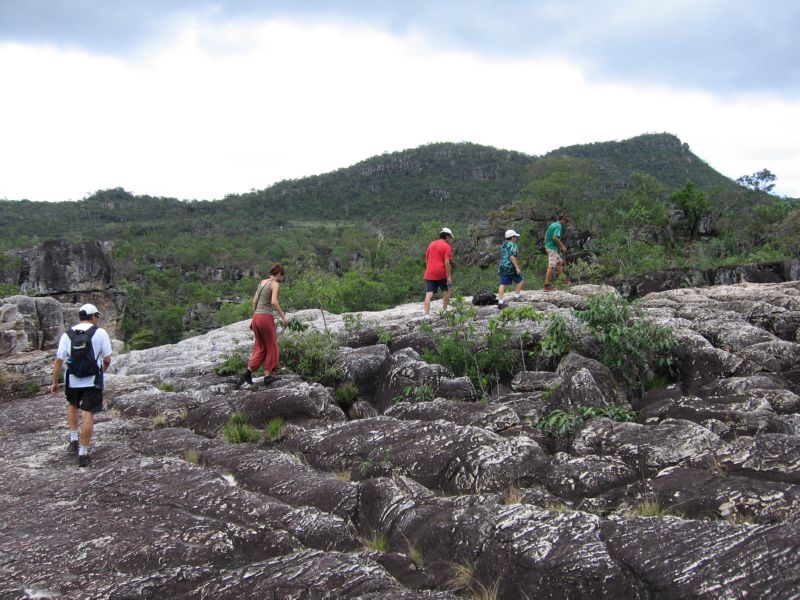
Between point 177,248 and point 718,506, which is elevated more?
point 177,248

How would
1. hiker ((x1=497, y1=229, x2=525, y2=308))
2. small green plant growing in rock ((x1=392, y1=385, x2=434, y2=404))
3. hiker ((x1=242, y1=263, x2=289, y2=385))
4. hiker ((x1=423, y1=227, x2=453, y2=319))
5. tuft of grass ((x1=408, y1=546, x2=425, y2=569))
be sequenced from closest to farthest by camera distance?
tuft of grass ((x1=408, y1=546, x2=425, y2=569)) → small green plant growing in rock ((x1=392, y1=385, x2=434, y2=404)) → hiker ((x1=242, y1=263, x2=289, y2=385)) → hiker ((x1=423, y1=227, x2=453, y2=319)) → hiker ((x1=497, y1=229, x2=525, y2=308))

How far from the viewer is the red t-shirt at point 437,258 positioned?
447 inches

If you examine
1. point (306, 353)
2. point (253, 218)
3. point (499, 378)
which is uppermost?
point (253, 218)

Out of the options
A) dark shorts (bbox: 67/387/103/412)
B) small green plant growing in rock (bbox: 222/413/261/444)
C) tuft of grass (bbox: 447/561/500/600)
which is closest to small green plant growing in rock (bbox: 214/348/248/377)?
small green plant growing in rock (bbox: 222/413/261/444)

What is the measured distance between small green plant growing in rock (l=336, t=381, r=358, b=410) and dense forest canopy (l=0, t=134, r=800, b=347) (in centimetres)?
289

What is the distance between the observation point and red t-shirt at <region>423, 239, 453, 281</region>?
11.4 metres

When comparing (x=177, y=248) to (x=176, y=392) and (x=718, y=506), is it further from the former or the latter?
(x=718, y=506)

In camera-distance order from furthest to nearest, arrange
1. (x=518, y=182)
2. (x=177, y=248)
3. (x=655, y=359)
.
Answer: (x=518, y=182) < (x=177, y=248) < (x=655, y=359)

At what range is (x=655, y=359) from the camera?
27.7 ft

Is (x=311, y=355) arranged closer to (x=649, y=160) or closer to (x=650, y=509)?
(x=650, y=509)

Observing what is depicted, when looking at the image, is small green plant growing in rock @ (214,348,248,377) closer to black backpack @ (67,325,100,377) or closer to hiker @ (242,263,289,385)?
hiker @ (242,263,289,385)

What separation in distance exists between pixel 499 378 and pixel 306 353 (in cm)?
332

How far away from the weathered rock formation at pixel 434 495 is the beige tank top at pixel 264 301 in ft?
4.47

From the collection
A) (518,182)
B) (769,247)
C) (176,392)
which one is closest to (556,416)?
(176,392)
